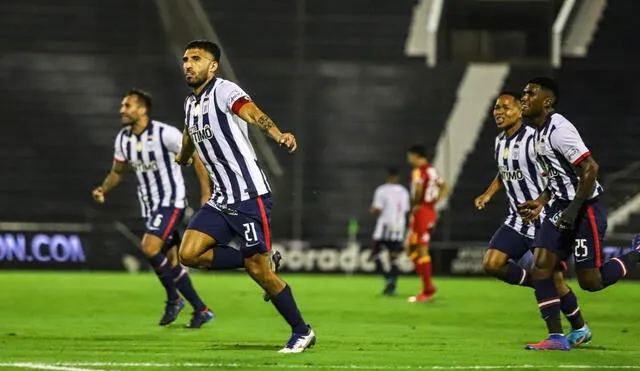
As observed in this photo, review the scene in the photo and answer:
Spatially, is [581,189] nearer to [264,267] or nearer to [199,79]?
[264,267]

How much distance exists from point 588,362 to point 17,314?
24.1 ft

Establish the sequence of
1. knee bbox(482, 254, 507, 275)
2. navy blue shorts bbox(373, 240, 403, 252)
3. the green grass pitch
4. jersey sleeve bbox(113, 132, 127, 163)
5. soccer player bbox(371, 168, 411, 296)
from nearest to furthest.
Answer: the green grass pitch → knee bbox(482, 254, 507, 275) → jersey sleeve bbox(113, 132, 127, 163) → navy blue shorts bbox(373, 240, 403, 252) → soccer player bbox(371, 168, 411, 296)

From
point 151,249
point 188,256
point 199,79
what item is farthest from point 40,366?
point 151,249

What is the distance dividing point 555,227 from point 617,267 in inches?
28.4

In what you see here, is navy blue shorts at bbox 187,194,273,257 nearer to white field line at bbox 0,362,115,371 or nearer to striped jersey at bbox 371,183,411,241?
white field line at bbox 0,362,115,371

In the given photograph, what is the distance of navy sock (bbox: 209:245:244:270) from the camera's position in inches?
367

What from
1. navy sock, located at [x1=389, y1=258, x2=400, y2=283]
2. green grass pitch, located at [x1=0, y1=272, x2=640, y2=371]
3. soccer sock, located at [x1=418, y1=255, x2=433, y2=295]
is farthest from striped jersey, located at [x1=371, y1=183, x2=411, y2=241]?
soccer sock, located at [x1=418, y1=255, x2=433, y2=295]

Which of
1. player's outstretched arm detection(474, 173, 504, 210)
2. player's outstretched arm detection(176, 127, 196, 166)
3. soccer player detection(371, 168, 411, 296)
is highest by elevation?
player's outstretched arm detection(176, 127, 196, 166)

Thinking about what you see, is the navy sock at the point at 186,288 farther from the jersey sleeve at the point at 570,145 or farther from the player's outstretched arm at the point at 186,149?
the jersey sleeve at the point at 570,145

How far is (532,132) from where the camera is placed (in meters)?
10.9

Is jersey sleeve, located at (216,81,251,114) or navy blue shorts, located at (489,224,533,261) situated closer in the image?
jersey sleeve, located at (216,81,251,114)

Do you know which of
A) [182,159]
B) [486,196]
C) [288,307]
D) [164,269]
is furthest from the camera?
[164,269]

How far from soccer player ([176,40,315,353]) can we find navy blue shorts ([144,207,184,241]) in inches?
118

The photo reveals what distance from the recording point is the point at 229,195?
364 inches
